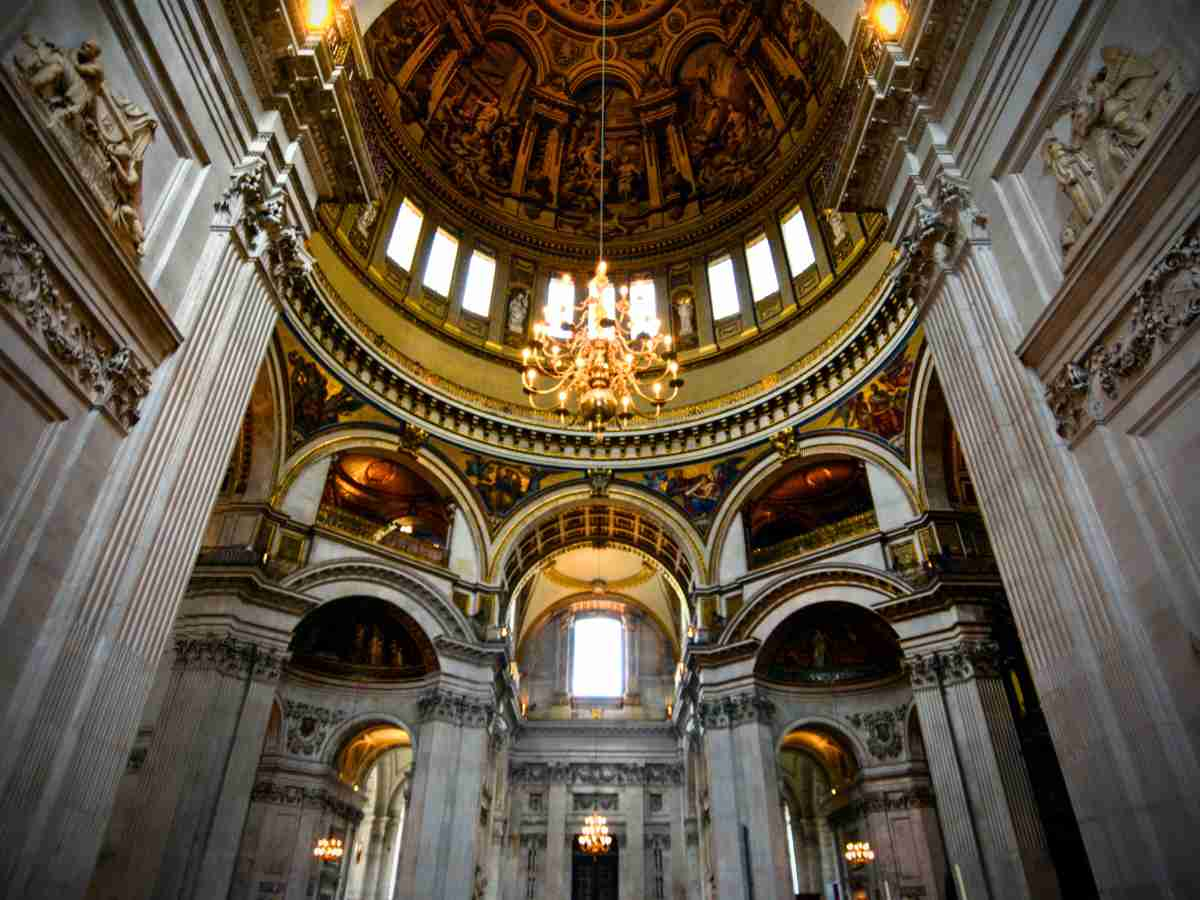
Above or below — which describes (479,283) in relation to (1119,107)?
above

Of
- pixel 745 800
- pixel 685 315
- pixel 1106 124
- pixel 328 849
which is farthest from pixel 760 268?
pixel 328 849

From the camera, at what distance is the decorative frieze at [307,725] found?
15969 millimetres

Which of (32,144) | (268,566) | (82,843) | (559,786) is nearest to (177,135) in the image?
(32,144)

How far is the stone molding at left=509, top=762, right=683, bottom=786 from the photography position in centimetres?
2562

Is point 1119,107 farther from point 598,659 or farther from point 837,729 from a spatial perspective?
point 598,659

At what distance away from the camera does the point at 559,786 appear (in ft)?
83.6

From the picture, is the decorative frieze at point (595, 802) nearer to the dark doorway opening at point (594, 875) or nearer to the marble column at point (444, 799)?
the dark doorway opening at point (594, 875)

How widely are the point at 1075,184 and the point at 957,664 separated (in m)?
9.92

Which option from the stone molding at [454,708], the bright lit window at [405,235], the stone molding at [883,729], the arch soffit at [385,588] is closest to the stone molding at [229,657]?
the arch soffit at [385,588]

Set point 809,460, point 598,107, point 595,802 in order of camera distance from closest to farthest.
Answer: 1. point 809,460
2. point 598,107
3. point 595,802

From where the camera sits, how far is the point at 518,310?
22469 millimetres

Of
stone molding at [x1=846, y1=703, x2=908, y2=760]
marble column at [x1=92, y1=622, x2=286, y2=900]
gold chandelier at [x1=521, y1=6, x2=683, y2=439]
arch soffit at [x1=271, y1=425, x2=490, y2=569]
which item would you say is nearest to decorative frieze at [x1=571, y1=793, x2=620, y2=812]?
stone molding at [x1=846, y1=703, x2=908, y2=760]

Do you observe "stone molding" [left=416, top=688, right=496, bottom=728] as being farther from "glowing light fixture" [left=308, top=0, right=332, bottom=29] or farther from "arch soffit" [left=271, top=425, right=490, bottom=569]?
"glowing light fixture" [left=308, top=0, right=332, bottom=29]

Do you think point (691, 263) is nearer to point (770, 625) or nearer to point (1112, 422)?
point (770, 625)
